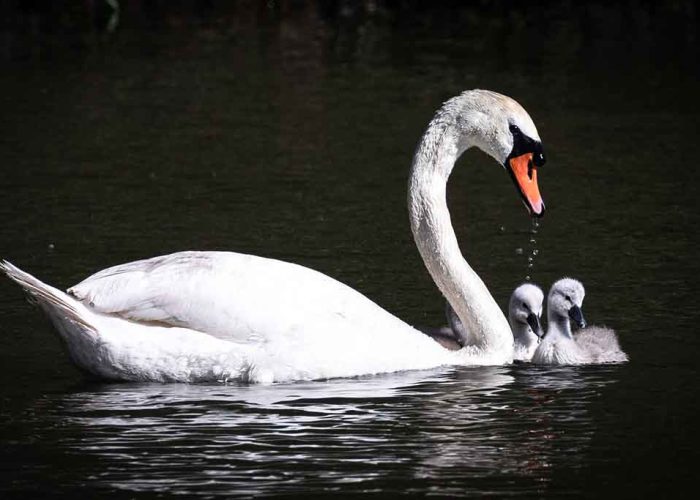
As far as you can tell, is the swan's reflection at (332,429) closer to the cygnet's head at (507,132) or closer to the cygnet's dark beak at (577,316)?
the cygnet's dark beak at (577,316)

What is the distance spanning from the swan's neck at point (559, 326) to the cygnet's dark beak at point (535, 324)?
0.06 m

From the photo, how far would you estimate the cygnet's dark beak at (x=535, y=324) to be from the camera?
11188 mm

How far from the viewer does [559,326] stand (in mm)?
11133

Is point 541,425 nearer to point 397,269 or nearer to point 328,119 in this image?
point 397,269

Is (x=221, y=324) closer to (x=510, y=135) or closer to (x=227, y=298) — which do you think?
(x=227, y=298)

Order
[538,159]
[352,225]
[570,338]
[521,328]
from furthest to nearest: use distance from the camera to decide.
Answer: [352,225] → [521,328] → [570,338] → [538,159]

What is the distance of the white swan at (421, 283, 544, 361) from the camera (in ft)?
37.1

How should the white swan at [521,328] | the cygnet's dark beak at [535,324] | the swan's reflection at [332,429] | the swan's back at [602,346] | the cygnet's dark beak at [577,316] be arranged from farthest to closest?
the white swan at [521,328] < the cygnet's dark beak at [535,324] < the cygnet's dark beak at [577,316] < the swan's back at [602,346] < the swan's reflection at [332,429]

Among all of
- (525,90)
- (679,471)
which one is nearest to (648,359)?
(679,471)

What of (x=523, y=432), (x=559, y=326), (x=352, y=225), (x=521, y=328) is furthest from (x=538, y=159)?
(x=352, y=225)

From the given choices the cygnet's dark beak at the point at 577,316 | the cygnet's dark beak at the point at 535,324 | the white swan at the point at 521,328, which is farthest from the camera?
the white swan at the point at 521,328

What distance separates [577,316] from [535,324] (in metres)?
0.32

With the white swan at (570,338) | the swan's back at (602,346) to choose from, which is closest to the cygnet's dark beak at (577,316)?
the white swan at (570,338)

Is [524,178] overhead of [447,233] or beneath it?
overhead
